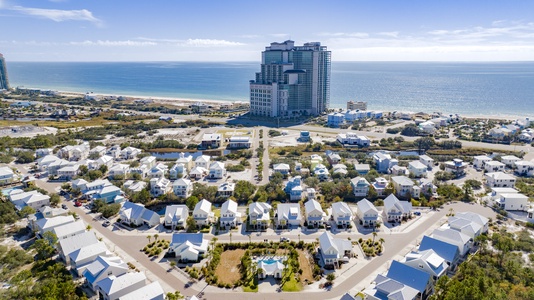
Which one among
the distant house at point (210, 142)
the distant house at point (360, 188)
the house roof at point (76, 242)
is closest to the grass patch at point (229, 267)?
the house roof at point (76, 242)

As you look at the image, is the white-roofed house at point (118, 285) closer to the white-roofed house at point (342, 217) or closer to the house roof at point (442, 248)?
the white-roofed house at point (342, 217)

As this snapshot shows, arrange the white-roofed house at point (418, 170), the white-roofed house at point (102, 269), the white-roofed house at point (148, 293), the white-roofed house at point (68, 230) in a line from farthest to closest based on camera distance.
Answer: the white-roofed house at point (418, 170), the white-roofed house at point (68, 230), the white-roofed house at point (102, 269), the white-roofed house at point (148, 293)

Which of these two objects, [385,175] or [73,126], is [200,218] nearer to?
[385,175]

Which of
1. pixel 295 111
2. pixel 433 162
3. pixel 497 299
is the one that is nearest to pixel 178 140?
pixel 295 111

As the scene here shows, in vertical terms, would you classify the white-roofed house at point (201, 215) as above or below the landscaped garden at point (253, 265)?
above

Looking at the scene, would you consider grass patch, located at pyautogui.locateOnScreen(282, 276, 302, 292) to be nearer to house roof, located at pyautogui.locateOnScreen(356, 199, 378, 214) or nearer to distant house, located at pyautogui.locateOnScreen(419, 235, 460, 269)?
distant house, located at pyautogui.locateOnScreen(419, 235, 460, 269)

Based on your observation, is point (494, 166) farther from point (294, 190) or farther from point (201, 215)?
point (201, 215)
